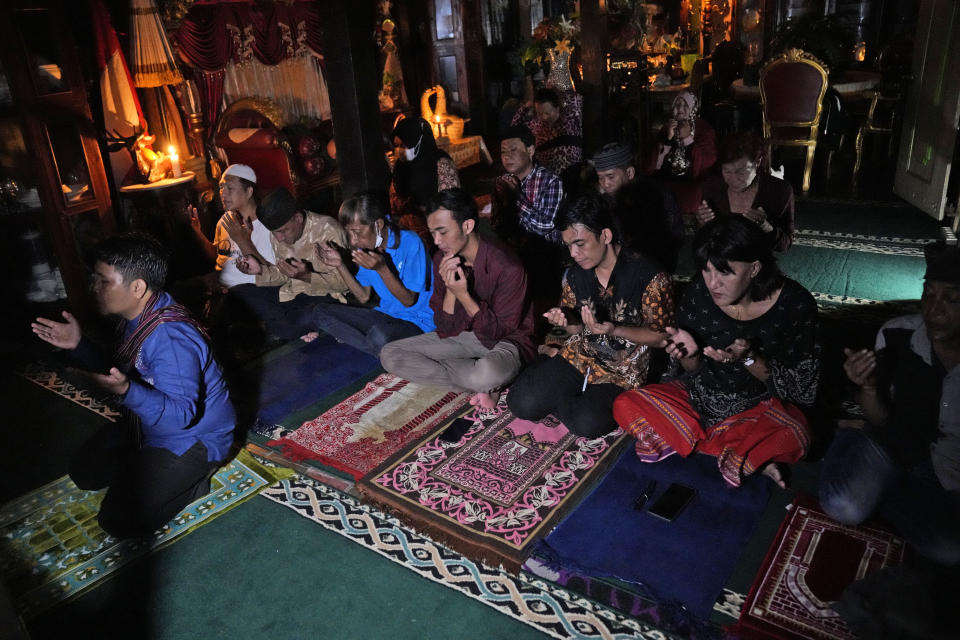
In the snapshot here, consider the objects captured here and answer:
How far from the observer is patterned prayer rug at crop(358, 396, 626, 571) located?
104 inches

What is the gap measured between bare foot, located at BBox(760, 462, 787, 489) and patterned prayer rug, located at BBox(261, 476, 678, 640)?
0.93 m

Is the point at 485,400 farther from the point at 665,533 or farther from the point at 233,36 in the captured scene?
the point at 233,36

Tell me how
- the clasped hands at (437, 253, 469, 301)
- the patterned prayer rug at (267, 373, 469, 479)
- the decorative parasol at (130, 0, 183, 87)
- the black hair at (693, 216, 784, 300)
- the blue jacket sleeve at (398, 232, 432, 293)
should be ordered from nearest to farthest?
1. the black hair at (693, 216, 784, 300)
2. the patterned prayer rug at (267, 373, 469, 479)
3. the clasped hands at (437, 253, 469, 301)
4. the blue jacket sleeve at (398, 232, 432, 293)
5. the decorative parasol at (130, 0, 183, 87)

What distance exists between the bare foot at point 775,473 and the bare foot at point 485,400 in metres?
1.32

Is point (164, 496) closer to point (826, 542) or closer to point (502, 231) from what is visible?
point (826, 542)

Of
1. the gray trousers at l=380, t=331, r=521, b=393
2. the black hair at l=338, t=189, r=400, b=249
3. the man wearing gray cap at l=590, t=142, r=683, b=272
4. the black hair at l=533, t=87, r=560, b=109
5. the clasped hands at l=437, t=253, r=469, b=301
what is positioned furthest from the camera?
the black hair at l=533, t=87, r=560, b=109

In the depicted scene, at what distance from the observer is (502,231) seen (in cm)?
495

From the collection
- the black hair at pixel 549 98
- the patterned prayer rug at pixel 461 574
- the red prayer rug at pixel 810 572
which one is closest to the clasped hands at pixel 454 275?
the patterned prayer rug at pixel 461 574

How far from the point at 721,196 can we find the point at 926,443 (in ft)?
7.72

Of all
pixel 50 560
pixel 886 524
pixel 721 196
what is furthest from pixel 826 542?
pixel 50 560

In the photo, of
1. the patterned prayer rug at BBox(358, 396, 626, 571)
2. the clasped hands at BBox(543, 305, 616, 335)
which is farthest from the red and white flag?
the clasped hands at BBox(543, 305, 616, 335)

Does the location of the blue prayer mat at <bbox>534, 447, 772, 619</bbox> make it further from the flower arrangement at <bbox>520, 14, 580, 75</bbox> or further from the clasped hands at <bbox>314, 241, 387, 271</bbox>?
the flower arrangement at <bbox>520, 14, 580, 75</bbox>

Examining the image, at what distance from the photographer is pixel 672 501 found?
8.91 ft

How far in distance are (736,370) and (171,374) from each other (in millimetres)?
2315
